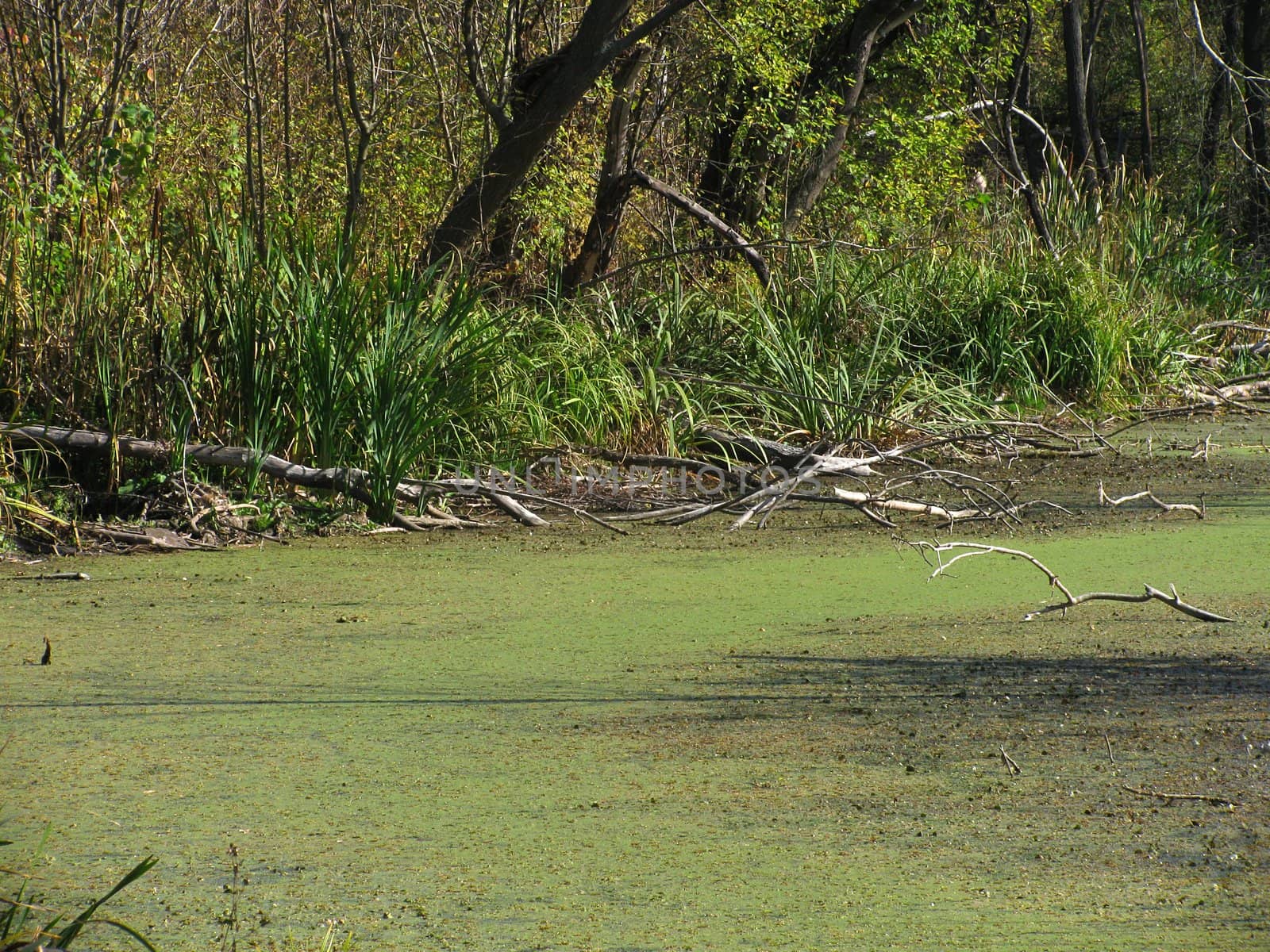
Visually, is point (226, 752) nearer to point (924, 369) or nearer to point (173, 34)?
point (924, 369)

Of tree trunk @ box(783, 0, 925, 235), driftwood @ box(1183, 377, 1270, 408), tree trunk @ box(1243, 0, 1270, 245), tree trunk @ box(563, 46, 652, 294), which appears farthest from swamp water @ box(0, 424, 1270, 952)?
tree trunk @ box(1243, 0, 1270, 245)

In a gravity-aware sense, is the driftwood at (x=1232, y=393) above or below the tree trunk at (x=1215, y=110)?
below

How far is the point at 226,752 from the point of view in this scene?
2.89m

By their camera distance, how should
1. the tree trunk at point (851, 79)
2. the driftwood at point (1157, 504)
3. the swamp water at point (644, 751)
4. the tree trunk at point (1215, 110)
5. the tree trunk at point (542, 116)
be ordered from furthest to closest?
1. the tree trunk at point (1215, 110)
2. the tree trunk at point (851, 79)
3. the tree trunk at point (542, 116)
4. the driftwood at point (1157, 504)
5. the swamp water at point (644, 751)

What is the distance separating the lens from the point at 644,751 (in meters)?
2.88

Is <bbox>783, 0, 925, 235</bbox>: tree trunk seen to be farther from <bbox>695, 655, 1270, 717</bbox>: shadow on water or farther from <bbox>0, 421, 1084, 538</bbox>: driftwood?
<bbox>695, 655, 1270, 717</bbox>: shadow on water

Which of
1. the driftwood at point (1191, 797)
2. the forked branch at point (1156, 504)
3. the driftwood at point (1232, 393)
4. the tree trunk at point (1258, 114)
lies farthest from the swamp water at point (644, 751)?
the tree trunk at point (1258, 114)

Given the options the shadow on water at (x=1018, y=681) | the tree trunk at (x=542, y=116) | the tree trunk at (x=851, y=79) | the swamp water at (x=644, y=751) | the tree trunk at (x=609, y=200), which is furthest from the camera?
the tree trunk at (x=851, y=79)

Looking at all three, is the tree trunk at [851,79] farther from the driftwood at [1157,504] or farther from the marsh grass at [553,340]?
the driftwood at [1157,504]

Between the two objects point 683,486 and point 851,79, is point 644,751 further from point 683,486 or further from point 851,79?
point 851,79

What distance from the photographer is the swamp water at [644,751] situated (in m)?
2.15

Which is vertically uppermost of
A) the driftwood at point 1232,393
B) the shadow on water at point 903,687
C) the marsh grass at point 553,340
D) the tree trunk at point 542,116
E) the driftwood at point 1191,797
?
the tree trunk at point 542,116

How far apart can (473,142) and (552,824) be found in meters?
6.76

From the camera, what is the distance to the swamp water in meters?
2.15
